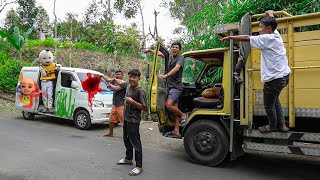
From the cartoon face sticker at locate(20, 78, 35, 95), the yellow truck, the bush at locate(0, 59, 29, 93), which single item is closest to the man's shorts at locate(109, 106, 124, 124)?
the yellow truck

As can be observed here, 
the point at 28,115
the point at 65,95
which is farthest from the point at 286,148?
the point at 28,115

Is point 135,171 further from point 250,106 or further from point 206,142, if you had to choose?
point 250,106

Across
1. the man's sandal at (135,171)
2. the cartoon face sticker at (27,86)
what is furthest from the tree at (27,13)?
the man's sandal at (135,171)

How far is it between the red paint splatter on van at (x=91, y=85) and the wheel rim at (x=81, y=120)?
47cm

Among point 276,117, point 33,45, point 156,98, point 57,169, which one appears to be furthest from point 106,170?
point 33,45

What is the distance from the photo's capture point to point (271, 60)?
459 centimetres

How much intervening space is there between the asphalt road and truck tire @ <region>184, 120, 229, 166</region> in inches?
6.9

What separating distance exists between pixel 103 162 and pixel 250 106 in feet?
9.40

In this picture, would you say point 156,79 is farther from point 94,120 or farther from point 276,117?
point 94,120

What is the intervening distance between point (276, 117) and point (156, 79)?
226cm

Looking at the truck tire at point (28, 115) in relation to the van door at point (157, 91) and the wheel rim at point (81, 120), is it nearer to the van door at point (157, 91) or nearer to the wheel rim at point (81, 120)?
the wheel rim at point (81, 120)

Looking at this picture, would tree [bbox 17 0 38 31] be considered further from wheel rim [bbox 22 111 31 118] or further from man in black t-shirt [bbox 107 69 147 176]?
man in black t-shirt [bbox 107 69 147 176]

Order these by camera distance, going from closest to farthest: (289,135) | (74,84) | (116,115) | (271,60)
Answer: (271,60), (289,135), (116,115), (74,84)

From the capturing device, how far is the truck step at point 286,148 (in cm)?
469
